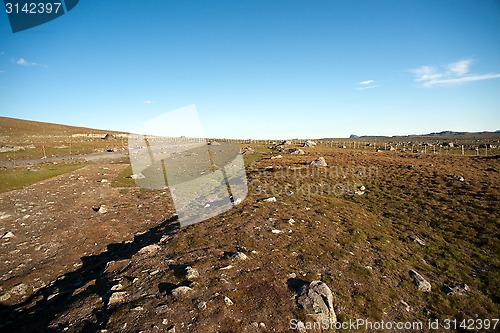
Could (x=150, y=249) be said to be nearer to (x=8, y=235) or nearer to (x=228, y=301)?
(x=228, y=301)

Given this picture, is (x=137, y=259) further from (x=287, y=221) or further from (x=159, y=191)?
(x=159, y=191)

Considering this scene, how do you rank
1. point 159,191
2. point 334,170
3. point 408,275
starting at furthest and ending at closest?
point 334,170 → point 159,191 → point 408,275

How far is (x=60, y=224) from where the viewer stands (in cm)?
1845

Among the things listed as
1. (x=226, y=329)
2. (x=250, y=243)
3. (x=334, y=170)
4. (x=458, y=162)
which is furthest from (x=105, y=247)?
(x=458, y=162)

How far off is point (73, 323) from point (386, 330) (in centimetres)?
1063

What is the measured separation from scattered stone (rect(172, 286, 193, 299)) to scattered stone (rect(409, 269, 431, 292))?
10.1 metres

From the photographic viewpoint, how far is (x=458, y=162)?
138 feet

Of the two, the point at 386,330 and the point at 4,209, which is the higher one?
the point at 4,209

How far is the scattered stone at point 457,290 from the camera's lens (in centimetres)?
1120

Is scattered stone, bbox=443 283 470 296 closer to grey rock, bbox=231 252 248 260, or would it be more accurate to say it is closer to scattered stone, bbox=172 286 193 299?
grey rock, bbox=231 252 248 260

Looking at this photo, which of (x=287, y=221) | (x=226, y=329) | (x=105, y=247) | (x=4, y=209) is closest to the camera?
(x=226, y=329)

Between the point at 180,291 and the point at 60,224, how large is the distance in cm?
1448

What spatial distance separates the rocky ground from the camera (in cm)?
889

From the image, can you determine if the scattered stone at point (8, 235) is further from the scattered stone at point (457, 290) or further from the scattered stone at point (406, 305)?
the scattered stone at point (457, 290)
